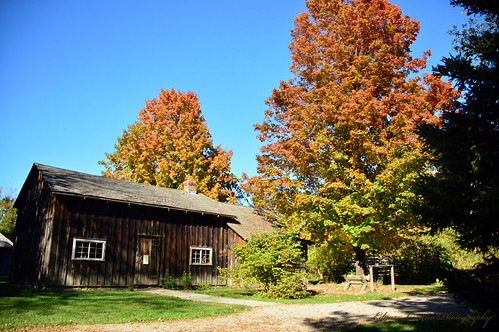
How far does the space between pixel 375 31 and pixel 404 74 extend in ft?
9.79

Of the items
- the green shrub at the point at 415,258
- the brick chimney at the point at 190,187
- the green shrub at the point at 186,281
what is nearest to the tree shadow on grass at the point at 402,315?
Result: the green shrub at the point at 415,258

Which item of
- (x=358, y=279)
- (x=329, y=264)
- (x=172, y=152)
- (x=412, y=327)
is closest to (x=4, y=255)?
A: (x=172, y=152)

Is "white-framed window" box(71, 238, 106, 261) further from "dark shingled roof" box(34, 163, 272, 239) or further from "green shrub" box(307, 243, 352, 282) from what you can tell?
"green shrub" box(307, 243, 352, 282)

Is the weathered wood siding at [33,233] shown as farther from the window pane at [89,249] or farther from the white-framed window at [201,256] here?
the white-framed window at [201,256]

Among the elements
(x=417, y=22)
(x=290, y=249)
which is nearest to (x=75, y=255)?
(x=290, y=249)

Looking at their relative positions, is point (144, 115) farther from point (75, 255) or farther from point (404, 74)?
point (404, 74)

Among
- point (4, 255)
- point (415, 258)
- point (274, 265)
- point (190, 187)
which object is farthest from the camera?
point (4, 255)

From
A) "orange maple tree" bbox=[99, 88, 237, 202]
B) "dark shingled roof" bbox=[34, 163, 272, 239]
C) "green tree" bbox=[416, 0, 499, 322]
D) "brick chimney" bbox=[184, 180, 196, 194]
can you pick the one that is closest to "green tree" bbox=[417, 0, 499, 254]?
"green tree" bbox=[416, 0, 499, 322]

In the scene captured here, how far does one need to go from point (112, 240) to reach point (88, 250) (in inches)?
48.4

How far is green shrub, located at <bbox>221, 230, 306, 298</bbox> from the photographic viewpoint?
14953 mm

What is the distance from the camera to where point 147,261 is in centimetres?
1931

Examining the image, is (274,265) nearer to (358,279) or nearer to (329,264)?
(358,279)

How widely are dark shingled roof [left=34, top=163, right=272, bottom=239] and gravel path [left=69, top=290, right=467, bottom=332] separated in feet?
19.3

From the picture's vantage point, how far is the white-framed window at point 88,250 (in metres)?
17.2
